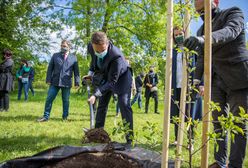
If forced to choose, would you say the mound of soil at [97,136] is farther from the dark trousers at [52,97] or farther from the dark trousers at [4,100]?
the dark trousers at [4,100]

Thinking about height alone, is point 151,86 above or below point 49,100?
above

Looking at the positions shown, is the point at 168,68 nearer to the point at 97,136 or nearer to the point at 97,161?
the point at 97,161

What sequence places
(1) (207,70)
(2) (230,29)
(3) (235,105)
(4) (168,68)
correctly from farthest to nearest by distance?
1. (3) (235,105)
2. (2) (230,29)
3. (1) (207,70)
4. (4) (168,68)

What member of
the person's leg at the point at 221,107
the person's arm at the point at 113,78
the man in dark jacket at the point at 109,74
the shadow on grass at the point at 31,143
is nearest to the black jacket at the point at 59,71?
the shadow on grass at the point at 31,143

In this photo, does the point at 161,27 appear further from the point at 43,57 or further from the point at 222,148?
the point at 222,148

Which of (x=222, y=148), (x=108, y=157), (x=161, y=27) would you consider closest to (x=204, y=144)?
(x=108, y=157)

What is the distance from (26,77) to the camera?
1261cm

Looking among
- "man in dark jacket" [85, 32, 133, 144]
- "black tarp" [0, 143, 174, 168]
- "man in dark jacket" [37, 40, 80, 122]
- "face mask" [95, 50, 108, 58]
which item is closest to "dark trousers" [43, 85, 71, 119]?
"man in dark jacket" [37, 40, 80, 122]

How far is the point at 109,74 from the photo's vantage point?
4.27m

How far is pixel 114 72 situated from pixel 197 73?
1.24 meters

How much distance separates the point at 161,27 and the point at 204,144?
15.2 metres

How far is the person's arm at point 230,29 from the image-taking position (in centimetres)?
202

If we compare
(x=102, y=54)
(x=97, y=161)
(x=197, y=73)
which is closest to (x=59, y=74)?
(x=102, y=54)

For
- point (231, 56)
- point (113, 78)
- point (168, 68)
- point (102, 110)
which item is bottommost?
point (102, 110)
